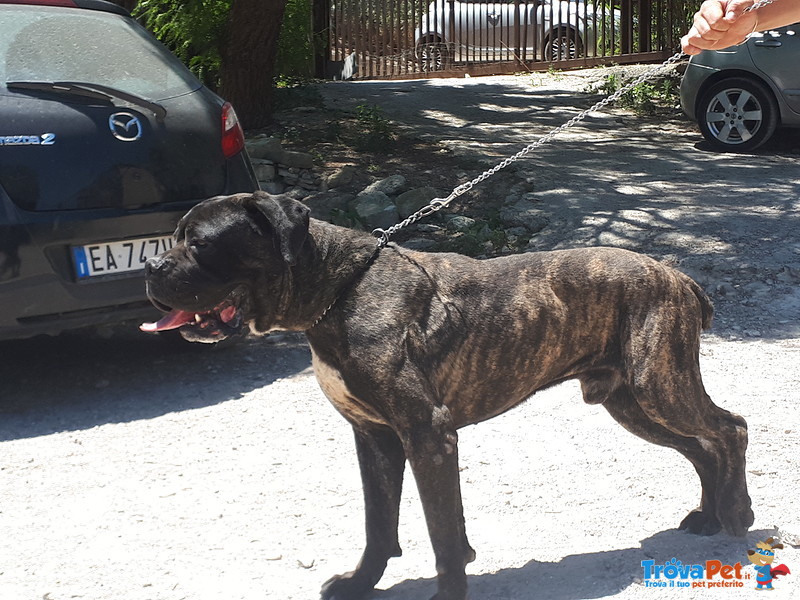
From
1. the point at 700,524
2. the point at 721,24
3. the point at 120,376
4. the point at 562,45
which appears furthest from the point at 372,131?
the point at 700,524

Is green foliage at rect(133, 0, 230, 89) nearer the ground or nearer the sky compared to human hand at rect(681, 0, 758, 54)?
nearer the sky

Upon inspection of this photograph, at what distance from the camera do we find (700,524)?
404cm

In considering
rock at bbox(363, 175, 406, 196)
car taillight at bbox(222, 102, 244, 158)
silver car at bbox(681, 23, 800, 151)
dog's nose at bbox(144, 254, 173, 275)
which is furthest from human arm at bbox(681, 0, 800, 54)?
silver car at bbox(681, 23, 800, 151)

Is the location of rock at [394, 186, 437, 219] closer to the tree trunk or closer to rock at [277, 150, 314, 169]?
rock at [277, 150, 314, 169]

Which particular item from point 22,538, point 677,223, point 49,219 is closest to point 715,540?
Result: point 22,538

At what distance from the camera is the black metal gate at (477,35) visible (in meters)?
17.8

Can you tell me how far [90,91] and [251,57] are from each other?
6351 mm

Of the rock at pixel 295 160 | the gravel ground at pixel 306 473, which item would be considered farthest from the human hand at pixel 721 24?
the rock at pixel 295 160

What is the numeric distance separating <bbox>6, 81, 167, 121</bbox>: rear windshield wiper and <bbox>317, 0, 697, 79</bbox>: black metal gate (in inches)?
522

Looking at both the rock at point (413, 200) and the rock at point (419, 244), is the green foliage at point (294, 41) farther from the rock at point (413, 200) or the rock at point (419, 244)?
the rock at point (419, 244)

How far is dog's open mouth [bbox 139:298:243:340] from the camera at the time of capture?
3.41 meters

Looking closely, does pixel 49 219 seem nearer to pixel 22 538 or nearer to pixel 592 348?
pixel 22 538

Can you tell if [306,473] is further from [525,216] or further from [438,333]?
[525,216]

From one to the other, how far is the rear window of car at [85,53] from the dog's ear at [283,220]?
252 centimetres
